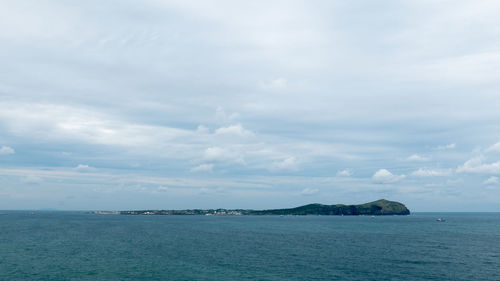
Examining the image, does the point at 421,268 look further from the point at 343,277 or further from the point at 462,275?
the point at 343,277

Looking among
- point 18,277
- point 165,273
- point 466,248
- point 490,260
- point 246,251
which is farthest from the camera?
point 466,248

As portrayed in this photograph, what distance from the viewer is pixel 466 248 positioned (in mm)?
119188

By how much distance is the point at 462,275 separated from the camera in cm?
7731

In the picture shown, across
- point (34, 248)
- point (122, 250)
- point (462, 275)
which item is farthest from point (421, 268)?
point (34, 248)

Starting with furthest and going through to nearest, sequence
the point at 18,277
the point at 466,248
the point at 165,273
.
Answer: the point at 466,248, the point at 165,273, the point at 18,277

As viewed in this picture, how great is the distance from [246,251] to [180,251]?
20451mm

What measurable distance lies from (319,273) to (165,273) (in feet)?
110

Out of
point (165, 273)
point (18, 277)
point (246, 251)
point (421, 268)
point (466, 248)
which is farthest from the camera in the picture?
point (466, 248)

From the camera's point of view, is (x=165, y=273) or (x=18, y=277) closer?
(x=18, y=277)

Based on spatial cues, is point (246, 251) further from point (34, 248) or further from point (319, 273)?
point (34, 248)

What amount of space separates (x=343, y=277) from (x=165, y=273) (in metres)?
38.1

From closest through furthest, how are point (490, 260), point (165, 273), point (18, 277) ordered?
point (18, 277)
point (165, 273)
point (490, 260)

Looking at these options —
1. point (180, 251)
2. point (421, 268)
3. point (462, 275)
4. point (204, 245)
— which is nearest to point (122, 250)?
point (180, 251)

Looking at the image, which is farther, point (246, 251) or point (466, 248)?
point (466, 248)
